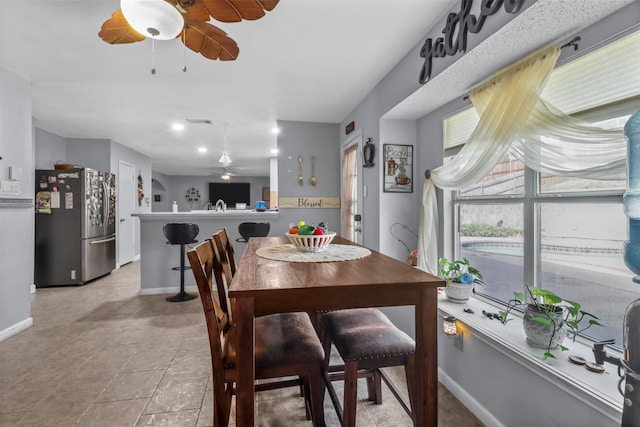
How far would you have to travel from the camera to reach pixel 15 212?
9.03ft

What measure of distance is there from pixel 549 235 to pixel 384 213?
4.65ft

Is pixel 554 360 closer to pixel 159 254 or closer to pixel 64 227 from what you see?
pixel 159 254

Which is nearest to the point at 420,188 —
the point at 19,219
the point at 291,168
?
the point at 291,168

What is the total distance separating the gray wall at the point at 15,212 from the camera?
2.64 metres

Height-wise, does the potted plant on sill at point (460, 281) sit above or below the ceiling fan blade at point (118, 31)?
below

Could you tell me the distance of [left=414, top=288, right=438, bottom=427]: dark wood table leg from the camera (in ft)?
3.45

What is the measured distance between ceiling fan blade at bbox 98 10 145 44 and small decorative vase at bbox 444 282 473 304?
2540 mm

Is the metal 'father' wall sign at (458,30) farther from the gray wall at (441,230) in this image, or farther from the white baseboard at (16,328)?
the white baseboard at (16,328)

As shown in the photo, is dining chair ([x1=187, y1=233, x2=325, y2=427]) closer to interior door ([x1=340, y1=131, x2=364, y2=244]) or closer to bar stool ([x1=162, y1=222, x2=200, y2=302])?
interior door ([x1=340, y1=131, x2=364, y2=244])

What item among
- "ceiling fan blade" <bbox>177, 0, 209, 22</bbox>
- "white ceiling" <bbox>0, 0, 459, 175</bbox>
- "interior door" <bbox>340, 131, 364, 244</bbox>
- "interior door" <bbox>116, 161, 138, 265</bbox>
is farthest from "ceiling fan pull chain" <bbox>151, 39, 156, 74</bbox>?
"interior door" <bbox>116, 161, 138, 265</bbox>

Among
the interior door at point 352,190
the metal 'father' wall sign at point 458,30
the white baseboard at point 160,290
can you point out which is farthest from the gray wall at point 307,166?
the metal 'father' wall sign at point 458,30

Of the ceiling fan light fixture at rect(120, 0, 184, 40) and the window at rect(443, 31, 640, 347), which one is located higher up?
the ceiling fan light fixture at rect(120, 0, 184, 40)

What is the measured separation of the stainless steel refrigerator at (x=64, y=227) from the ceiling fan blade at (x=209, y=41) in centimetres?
373

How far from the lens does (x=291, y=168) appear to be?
14.2ft
